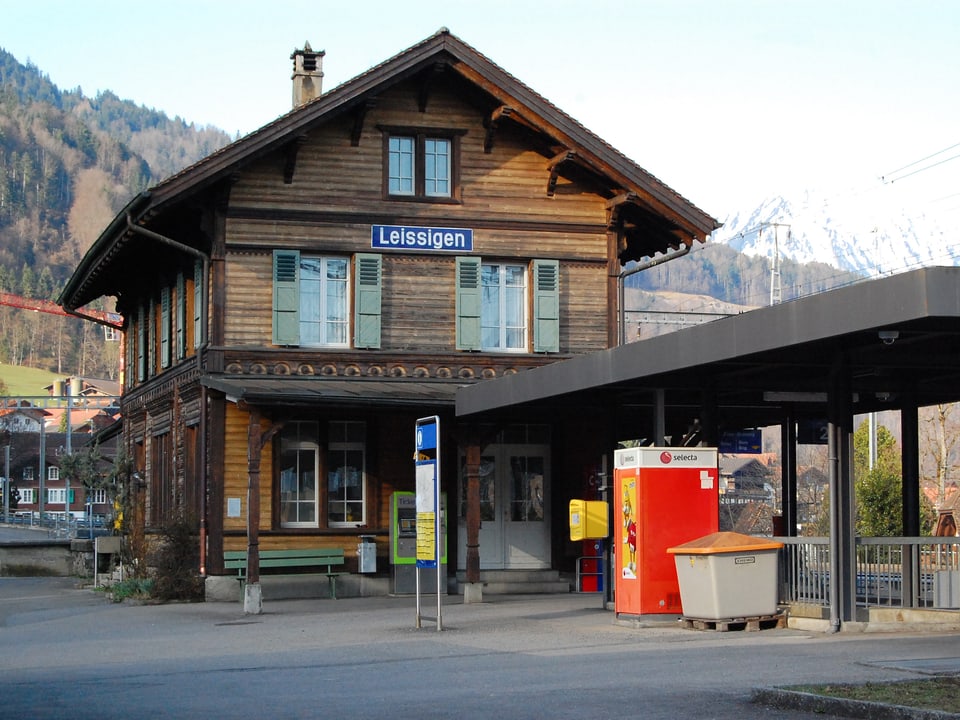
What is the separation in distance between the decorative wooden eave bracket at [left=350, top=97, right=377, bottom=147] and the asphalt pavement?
803 centimetres

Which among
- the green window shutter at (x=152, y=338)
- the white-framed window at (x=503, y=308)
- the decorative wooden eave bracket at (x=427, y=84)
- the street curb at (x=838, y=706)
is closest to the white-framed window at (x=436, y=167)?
the decorative wooden eave bracket at (x=427, y=84)

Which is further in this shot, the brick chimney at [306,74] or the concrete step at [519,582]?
the brick chimney at [306,74]

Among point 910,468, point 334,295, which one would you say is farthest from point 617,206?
point 910,468

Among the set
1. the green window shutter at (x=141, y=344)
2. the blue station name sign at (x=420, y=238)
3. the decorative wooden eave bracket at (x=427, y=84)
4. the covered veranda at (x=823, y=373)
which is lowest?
the covered veranda at (x=823, y=373)

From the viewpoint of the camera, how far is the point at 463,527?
24703mm

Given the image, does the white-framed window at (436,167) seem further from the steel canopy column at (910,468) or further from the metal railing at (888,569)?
the metal railing at (888,569)

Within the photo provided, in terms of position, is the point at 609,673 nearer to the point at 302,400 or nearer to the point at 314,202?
the point at 302,400

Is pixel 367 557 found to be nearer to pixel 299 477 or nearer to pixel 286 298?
pixel 299 477

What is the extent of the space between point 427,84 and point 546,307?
417 centimetres

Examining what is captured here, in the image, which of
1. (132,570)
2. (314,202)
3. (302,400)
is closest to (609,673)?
(302,400)

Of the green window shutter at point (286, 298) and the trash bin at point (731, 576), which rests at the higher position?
the green window shutter at point (286, 298)

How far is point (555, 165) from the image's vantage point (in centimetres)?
2489

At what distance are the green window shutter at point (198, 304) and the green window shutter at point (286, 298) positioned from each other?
123 centimetres

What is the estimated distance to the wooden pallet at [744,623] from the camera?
1630 cm
